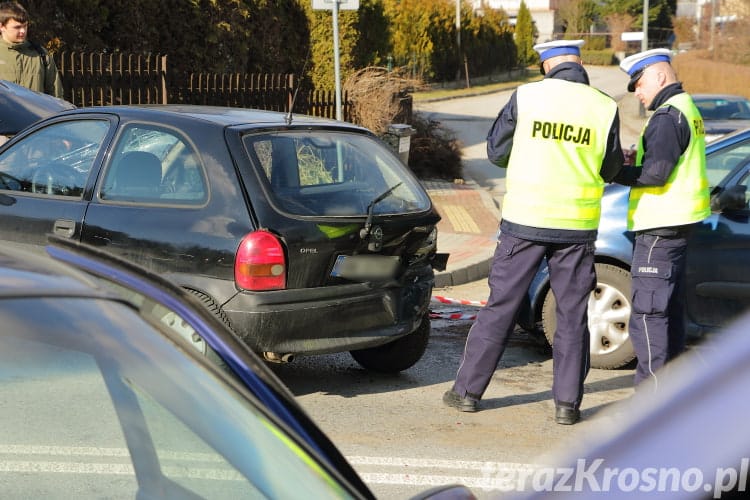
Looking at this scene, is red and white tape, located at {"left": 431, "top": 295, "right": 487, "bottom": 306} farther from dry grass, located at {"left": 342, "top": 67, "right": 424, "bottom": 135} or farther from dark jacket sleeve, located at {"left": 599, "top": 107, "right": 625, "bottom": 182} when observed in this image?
dry grass, located at {"left": 342, "top": 67, "right": 424, "bottom": 135}

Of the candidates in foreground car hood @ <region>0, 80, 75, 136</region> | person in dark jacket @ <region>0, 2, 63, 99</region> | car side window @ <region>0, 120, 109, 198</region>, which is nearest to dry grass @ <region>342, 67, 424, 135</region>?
person in dark jacket @ <region>0, 2, 63, 99</region>

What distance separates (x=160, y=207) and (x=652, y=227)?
2601mm

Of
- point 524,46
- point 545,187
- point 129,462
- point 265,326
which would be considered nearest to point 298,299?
point 265,326

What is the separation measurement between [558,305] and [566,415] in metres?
0.59

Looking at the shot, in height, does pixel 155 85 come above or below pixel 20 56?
below

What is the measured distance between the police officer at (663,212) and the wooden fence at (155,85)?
719 centimetres

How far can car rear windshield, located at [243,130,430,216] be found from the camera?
225 inches

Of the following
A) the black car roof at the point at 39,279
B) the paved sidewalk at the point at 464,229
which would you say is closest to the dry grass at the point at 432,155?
the paved sidewalk at the point at 464,229

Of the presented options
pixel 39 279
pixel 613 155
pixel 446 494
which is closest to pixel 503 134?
pixel 613 155

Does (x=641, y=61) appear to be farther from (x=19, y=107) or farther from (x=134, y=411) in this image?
(x=19, y=107)

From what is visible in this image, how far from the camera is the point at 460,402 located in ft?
19.3

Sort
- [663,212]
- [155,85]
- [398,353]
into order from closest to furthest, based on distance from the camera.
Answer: [663,212] → [398,353] → [155,85]

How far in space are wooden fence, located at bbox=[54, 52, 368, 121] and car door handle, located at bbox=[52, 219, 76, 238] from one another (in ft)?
18.3

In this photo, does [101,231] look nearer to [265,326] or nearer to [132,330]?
[265,326]
